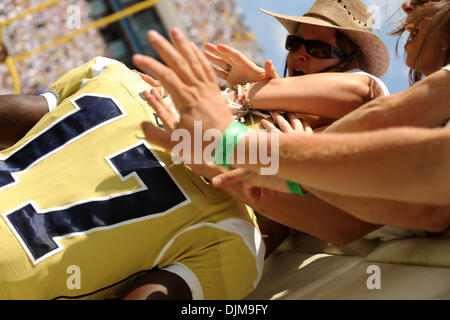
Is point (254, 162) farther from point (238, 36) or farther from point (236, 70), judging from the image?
point (238, 36)

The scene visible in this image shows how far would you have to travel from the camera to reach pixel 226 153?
912 mm

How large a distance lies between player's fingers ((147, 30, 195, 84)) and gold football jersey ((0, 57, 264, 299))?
1.32 feet

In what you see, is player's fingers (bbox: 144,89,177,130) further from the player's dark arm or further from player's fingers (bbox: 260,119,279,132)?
the player's dark arm

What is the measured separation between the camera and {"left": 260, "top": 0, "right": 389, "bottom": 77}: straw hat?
1.57m

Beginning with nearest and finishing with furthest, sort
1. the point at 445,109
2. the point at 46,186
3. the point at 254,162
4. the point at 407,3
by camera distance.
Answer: the point at 254,162 → the point at 445,109 → the point at 46,186 → the point at 407,3

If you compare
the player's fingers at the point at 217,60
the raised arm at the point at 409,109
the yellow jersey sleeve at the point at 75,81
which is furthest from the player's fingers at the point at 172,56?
the yellow jersey sleeve at the point at 75,81

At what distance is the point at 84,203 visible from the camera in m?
1.19

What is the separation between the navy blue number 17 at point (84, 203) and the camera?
1162mm

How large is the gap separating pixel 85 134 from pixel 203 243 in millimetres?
440

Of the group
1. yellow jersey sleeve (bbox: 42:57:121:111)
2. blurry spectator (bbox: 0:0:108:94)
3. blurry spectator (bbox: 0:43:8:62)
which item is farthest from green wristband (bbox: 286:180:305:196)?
blurry spectator (bbox: 0:0:108:94)

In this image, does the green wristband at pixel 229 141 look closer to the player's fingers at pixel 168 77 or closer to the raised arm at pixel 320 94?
the player's fingers at pixel 168 77

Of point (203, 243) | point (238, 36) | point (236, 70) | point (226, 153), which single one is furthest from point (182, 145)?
point (238, 36)

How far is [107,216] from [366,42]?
1024 mm

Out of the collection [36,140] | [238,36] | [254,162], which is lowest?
[238,36]
